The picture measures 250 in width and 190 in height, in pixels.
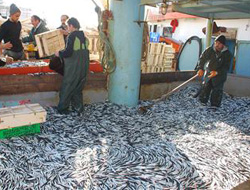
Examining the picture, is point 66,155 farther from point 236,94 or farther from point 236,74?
point 236,74

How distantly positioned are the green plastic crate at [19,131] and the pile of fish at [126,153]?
0.11m

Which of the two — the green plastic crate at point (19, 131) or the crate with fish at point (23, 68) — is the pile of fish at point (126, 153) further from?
the crate with fish at point (23, 68)

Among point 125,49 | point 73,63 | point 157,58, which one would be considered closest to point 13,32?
point 73,63

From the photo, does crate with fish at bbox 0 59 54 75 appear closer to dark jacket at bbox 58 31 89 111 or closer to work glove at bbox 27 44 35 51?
dark jacket at bbox 58 31 89 111

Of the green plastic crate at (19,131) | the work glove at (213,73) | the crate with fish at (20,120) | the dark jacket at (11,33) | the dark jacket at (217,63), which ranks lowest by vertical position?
the green plastic crate at (19,131)

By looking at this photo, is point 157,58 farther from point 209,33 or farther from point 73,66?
point 73,66

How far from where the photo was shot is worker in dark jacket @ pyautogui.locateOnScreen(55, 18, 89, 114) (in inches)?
206

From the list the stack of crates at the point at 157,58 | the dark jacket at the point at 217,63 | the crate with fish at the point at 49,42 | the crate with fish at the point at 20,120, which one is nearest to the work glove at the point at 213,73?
the dark jacket at the point at 217,63

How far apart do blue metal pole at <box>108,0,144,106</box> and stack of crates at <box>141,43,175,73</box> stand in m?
5.46

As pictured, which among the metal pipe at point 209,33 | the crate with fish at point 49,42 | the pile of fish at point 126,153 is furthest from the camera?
the metal pipe at point 209,33

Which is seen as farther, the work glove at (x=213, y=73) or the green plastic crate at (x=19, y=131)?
the work glove at (x=213, y=73)

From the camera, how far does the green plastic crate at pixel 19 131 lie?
4.18m

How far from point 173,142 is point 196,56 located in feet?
21.4

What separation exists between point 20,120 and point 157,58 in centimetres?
907
